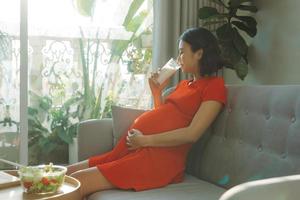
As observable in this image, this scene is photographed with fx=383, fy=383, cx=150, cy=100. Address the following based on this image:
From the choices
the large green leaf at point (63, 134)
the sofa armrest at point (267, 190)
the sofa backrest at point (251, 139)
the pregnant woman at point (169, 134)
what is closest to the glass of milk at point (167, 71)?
the pregnant woman at point (169, 134)

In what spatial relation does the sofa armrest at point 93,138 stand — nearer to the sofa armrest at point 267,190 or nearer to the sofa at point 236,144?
the sofa at point 236,144

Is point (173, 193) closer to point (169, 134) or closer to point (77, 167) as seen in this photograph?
point (169, 134)

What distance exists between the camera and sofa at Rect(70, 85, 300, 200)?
1448 millimetres

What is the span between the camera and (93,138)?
2004mm

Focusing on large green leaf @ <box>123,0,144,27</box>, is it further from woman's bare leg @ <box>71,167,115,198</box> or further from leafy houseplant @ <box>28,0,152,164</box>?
woman's bare leg @ <box>71,167,115,198</box>

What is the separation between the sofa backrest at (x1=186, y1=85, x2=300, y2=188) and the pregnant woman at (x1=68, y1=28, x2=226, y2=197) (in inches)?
3.6

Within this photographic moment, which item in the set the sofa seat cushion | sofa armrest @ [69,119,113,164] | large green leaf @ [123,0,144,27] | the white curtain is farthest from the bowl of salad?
large green leaf @ [123,0,144,27]

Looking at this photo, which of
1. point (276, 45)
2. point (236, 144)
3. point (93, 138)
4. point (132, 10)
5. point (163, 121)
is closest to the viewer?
point (236, 144)

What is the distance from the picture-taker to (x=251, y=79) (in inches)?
122

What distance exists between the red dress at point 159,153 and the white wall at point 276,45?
3.77ft

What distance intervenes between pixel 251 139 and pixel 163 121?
1.43ft

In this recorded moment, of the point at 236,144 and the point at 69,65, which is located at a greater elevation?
the point at 69,65

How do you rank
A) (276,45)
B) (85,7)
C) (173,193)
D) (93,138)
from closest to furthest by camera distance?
1. (173,193)
2. (93,138)
3. (276,45)
4. (85,7)

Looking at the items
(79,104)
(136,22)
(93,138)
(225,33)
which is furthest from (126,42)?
(93,138)
